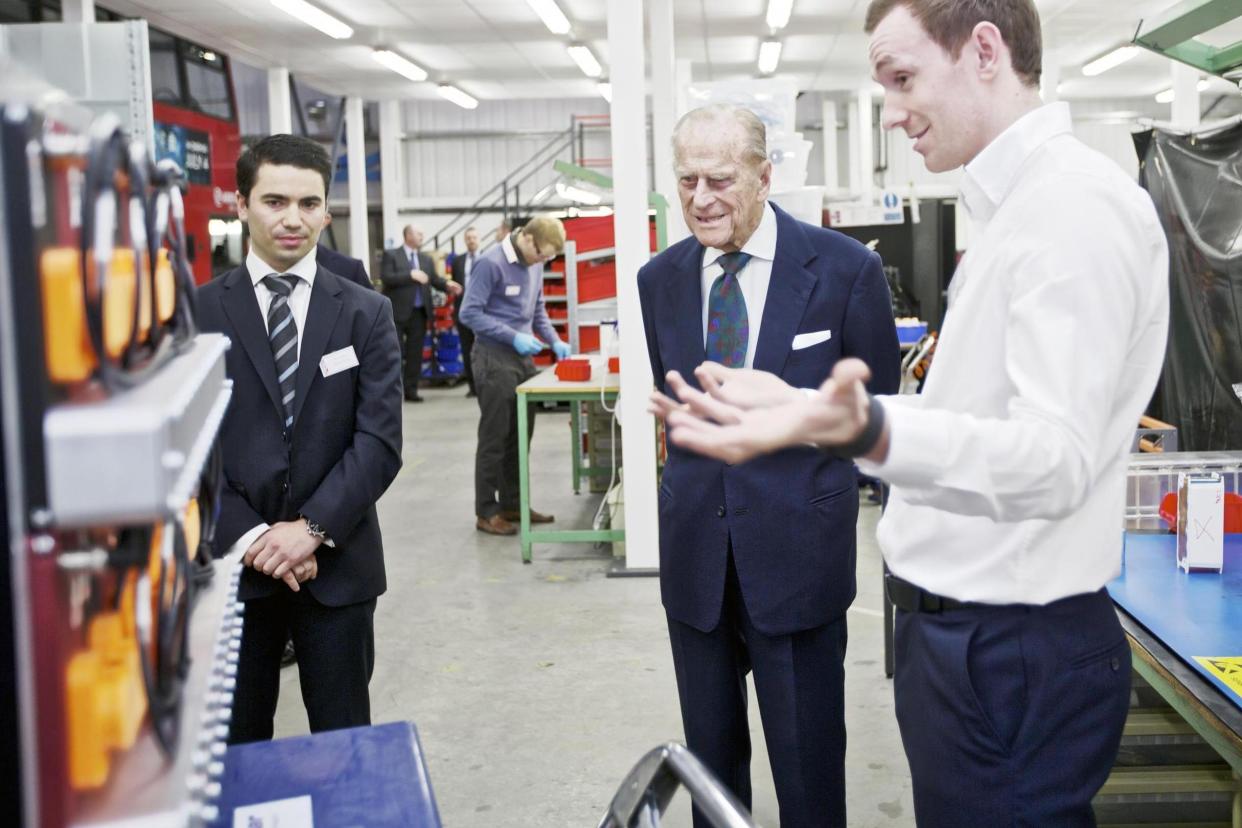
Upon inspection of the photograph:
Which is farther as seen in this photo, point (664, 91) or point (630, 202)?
point (664, 91)

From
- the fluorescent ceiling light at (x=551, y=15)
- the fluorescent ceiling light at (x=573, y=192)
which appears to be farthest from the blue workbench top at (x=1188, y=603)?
the fluorescent ceiling light at (x=551, y=15)

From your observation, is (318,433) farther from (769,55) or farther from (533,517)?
(769,55)

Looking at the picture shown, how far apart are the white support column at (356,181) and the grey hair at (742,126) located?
12487 millimetres

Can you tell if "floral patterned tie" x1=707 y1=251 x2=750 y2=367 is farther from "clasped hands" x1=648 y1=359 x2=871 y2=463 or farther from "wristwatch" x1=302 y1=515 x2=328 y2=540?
"clasped hands" x1=648 y1=359 x2=871 y2=463

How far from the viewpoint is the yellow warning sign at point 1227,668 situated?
165cm

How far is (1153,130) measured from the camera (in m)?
4.84

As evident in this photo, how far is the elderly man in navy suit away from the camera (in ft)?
7.05

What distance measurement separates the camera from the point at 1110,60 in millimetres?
13570

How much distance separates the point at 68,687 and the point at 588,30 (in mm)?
11334

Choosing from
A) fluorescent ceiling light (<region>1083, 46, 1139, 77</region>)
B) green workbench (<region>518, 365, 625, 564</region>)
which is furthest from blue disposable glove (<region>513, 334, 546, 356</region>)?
fluorescent ceiling light (<region>1083, 46, 1139, 77</region>)

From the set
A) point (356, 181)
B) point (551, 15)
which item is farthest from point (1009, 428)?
point (356, 181)

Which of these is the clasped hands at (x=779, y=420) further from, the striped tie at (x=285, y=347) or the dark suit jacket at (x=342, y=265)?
the dark suit jacket at (x=342, y=265)

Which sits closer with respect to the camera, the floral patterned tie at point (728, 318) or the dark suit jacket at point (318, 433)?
the dark suit jacket at point (318, 433)

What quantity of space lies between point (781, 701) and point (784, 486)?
16.3 inches
